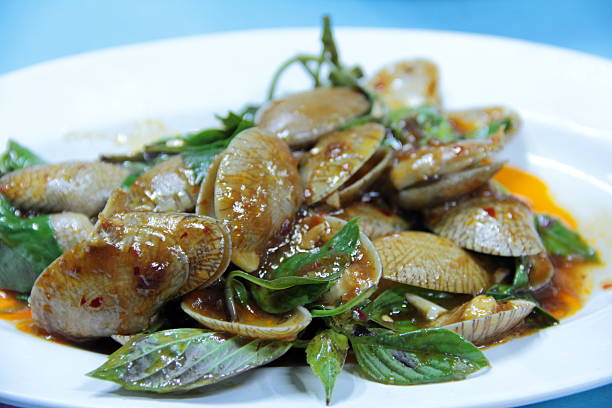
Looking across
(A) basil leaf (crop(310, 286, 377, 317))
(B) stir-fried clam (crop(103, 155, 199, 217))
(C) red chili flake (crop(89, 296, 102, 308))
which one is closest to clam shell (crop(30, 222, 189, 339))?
(C) red chili flake (crop(89, 296, 102, 308))

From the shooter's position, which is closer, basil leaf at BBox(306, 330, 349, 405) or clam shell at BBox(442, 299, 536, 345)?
basil leaf at BBox(306, 330, 349, 405)

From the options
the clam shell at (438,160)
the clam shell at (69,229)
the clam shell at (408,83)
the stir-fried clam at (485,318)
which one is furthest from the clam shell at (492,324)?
the clam shell at (408,83)

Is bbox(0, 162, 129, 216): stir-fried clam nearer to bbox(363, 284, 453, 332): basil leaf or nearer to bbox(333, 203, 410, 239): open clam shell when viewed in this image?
bbox(333, 203, 410, 239): open clam shell

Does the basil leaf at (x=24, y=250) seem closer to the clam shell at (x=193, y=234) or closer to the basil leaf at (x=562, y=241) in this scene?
the clam shell at (x=193, y=234)

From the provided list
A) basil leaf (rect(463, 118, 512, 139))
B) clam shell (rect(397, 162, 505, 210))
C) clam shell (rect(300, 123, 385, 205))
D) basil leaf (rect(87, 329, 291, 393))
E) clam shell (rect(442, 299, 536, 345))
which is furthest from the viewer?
basil leaf (rect(463, 118, 512, 139))

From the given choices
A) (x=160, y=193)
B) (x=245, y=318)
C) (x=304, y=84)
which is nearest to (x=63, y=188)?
(x=160, y=193)

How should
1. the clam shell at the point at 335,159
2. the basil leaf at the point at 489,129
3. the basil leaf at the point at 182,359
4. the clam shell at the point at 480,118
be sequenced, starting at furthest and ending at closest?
the clam shell at the point at 480,118
the basil leaf at the point at 489,129
the clam shell at the point at 335,159
the basil leaf at the point at 182,359

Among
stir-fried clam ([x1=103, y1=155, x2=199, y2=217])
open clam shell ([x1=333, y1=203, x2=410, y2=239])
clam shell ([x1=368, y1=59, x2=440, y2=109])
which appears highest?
clam shell ([x1=368, y1=59, x2=440, y2=109])
